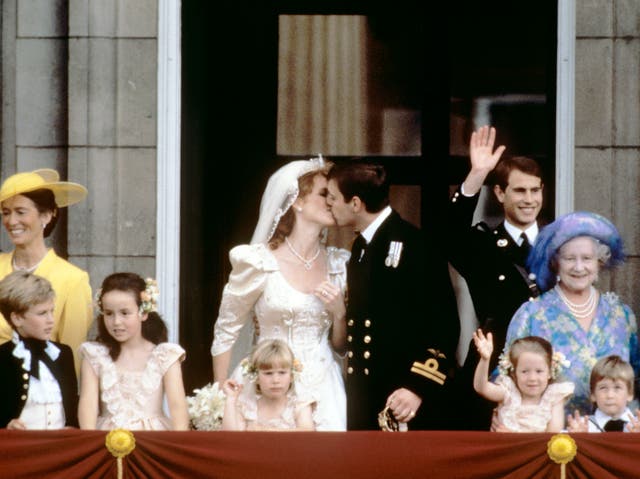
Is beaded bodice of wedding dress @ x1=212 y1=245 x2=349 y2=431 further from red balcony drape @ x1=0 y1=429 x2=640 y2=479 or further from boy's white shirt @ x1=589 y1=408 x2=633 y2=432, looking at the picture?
boy's white shirt @ x1=589 y1=408 x2=633 y2=432

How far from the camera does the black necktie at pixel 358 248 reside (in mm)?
9383

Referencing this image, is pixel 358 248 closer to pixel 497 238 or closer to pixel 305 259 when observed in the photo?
pixel 305 259

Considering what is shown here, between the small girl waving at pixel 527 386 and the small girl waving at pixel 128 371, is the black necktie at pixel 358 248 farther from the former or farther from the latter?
the small girl waving at pixel 128 371

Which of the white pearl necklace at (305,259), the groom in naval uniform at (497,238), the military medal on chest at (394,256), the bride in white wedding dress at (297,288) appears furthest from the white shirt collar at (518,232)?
the white pearl necklace at (305,259)

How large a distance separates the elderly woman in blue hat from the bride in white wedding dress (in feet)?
3.33

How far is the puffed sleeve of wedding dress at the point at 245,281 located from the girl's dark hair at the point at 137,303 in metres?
0.53

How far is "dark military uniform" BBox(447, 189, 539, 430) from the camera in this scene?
31.0ft

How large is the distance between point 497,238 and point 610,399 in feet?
4.03

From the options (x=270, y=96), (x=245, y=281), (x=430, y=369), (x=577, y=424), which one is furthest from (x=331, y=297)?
(x=270, y=96)

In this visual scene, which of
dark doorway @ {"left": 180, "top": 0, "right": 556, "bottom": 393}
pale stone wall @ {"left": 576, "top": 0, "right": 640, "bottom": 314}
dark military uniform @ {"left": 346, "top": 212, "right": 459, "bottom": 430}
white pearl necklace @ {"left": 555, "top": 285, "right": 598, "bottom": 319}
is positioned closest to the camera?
white pearl necklace @ {"left": 555, "top": 285, "right": 598, "bottom": 319}

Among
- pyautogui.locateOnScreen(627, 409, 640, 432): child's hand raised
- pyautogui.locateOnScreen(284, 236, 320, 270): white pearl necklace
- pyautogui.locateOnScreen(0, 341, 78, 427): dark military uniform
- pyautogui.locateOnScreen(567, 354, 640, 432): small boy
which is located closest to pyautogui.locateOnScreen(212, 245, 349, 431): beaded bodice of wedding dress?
pyautogui.locateOnScreen(284, 236, 320, 270): white pearl necklace

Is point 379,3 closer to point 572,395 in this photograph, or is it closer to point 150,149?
point 150,149

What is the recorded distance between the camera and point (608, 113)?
1025cm

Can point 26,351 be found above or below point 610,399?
above
